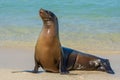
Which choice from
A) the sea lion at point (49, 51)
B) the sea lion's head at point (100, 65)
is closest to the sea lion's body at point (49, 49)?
the sea lion at point (49, 51)

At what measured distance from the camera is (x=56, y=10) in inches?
590

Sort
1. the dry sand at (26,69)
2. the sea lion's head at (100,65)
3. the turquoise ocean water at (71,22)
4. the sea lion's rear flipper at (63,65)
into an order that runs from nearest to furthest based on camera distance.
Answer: the dry sand at (26,69) < the sea lion's rear flipper at (63,65) < the sea lion's head at (100,65) < the turquoise ocean water at (71,22)

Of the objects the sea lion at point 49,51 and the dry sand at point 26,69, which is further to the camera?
the sea lion at point 49,51

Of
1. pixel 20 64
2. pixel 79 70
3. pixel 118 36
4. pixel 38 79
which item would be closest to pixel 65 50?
pixel 79 70

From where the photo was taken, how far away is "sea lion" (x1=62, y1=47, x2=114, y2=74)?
6.65m

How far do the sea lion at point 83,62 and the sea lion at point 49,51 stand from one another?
0.42 meters

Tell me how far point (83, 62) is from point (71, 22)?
203 inches

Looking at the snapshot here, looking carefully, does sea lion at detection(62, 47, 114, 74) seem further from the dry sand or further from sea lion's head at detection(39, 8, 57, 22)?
sea lion's head at detection(39, 8, 57, 22)

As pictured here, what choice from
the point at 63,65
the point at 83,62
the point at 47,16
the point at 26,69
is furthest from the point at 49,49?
the point at 83,62

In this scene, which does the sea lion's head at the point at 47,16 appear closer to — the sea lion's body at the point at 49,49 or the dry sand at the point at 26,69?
the sea lion's body at the point at 49,49

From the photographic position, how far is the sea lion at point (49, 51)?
609 centimetres

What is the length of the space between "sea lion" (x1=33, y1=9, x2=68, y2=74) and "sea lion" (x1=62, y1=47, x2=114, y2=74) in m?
0.42

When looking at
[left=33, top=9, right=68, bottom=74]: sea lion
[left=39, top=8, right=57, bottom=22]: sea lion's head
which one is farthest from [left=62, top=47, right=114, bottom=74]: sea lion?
[left=39, top=8, right=57, bottom=22]: sea lion's head

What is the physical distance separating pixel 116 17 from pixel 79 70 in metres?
6.99
